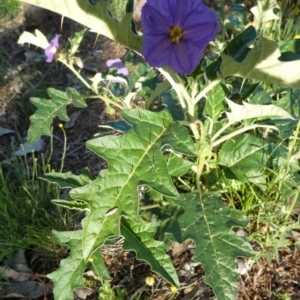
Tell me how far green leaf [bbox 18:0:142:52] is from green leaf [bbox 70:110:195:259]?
0.69 ft

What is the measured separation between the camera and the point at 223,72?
135cm

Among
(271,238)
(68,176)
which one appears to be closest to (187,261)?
(271,238)

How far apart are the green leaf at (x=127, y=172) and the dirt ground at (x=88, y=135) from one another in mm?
404

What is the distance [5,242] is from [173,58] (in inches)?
41.6

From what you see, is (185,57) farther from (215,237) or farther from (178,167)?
(215,237)

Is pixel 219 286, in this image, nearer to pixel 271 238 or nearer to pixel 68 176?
pixel 271 238

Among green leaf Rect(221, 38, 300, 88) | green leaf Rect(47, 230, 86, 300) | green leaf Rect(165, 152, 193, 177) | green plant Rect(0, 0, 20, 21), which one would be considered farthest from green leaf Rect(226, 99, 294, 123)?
green plant Rect(0, 0, 20, 21)

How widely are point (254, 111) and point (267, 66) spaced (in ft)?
0.51

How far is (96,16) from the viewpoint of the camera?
1.30 m

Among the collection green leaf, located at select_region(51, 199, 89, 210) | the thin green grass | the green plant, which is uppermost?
the green plant

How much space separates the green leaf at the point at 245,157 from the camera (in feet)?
5.00

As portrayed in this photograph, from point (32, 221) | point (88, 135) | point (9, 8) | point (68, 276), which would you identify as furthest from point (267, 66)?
point (9, 8)

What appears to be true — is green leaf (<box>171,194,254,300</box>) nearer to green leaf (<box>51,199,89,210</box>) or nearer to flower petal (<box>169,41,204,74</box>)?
green leaf (<box>51,199,89,210</box>)

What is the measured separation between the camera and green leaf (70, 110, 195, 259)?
1222mm
